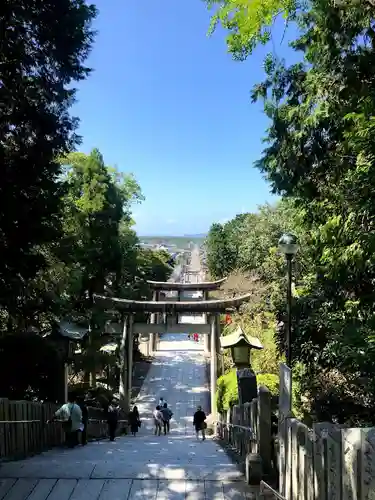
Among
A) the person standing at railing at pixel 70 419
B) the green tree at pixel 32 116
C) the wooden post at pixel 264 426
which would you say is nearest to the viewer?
the wooden post at pixel 264 426

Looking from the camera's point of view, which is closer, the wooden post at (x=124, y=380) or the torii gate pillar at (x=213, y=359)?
the torii gate pillar at (x=213, y=359)

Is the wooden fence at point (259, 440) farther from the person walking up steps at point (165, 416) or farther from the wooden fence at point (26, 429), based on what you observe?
the person walking up steps at point (165, 416)

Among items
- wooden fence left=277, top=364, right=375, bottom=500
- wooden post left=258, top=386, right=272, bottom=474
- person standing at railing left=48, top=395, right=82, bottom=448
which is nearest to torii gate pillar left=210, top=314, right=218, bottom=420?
person standing at railing left=48, top=395, right=82, bottom=448

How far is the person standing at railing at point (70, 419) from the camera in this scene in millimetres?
9055

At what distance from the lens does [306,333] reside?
Result: 9336 mm

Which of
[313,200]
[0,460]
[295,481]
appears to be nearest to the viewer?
[295,481]

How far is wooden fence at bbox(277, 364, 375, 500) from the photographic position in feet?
8.54

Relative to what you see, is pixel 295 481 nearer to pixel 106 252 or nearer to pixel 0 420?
pixel 0 420

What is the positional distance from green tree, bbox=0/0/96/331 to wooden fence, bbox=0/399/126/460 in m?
1.69

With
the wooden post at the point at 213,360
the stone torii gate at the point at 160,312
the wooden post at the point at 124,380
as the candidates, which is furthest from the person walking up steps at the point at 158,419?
the wooden post at the point at 124,380

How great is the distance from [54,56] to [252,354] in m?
14.0

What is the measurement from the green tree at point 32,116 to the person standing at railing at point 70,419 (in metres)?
2.34

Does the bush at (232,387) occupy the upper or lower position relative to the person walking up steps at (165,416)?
upper

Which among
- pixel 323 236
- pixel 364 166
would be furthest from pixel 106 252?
pixel 364 166
